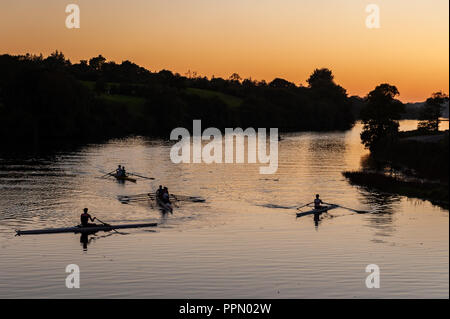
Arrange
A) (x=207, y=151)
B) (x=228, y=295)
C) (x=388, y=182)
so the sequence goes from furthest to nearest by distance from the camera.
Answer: (x=207, y=151), (x=388, y=182), (x=228, y=295)

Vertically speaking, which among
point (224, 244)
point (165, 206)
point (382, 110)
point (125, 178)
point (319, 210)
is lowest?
point (224, 244)

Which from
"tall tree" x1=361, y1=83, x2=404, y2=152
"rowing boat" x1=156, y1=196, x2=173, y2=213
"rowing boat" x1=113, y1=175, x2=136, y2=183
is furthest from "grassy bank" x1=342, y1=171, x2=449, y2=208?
"tall tree" x1=361, y1=83, x2=404, y2=152

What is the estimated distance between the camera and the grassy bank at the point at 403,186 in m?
66.3

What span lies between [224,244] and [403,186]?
37365 mm

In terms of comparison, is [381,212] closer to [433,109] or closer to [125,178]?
[125,178]

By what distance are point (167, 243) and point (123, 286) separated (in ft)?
36.3

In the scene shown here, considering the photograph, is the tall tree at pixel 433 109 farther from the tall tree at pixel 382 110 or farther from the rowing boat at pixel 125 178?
the rowing boat at pixel 125 178

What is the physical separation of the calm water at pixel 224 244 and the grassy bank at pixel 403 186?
2.22 metres

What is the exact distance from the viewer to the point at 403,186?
253 feet

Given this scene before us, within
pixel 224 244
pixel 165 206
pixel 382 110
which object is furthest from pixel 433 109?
pixel 224 244

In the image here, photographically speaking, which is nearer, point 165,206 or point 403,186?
point 165,206

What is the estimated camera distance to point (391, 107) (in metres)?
127
